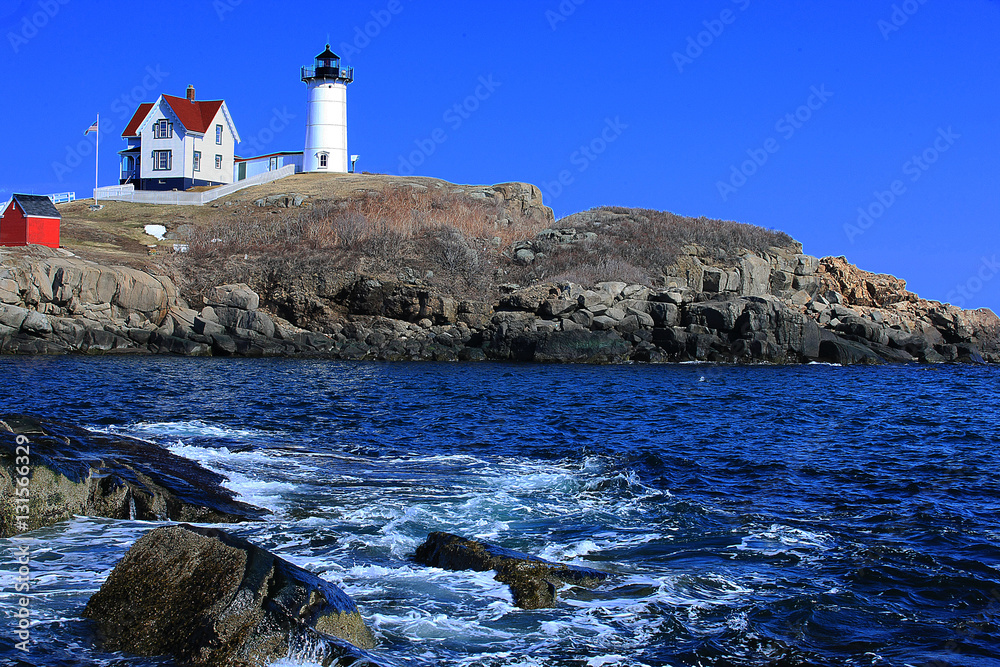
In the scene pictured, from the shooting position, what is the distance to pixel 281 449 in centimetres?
1564

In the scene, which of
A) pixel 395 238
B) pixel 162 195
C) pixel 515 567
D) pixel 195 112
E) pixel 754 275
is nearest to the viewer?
pixel 515 567

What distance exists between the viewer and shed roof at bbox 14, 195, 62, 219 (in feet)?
143

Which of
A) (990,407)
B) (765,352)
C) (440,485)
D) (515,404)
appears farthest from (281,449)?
(765,352)

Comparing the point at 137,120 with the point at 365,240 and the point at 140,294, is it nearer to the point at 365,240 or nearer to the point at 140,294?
the point at 365,240

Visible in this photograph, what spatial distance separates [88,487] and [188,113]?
203 ft

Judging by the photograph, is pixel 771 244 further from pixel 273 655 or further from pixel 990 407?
pixel 273 655

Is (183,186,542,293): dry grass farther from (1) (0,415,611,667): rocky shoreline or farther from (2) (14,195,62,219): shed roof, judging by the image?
(1) (0,415,611,667): rocky shoreline

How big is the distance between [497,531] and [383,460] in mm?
5144

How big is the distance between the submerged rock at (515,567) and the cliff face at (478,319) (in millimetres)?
32825

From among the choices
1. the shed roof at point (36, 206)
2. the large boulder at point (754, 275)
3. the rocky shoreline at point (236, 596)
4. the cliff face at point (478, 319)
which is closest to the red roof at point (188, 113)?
the shed roof at point (36, 206)

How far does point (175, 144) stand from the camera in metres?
64.7

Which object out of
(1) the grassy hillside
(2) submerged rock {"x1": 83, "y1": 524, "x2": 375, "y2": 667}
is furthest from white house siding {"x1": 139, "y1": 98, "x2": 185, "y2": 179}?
(2) submerged rock {"x1": 83, "y1": 524, "x2": 375, "y2": 667}

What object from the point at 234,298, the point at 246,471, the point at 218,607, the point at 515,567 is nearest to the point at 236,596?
the point at 218,607

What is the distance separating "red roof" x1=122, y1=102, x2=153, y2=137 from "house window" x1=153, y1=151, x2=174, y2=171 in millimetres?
3121
